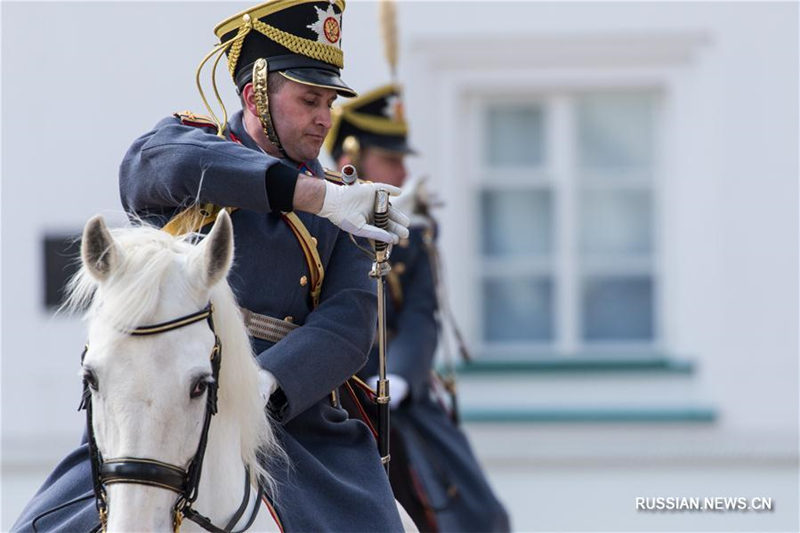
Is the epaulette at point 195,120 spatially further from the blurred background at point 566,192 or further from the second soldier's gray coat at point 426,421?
the blurred background at point 566,192

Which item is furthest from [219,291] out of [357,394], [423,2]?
[423,2]

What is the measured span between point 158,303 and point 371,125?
3290 millimetres

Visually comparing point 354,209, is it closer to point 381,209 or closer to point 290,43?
point 381,209

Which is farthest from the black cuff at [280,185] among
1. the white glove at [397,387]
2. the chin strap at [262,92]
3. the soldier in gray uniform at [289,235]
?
the white glove at [397,387]

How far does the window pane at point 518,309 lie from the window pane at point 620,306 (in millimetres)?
223

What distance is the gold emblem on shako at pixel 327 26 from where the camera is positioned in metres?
3.53

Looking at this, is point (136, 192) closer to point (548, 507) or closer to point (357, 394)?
point (357, 394)

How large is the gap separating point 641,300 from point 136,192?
17.7ft

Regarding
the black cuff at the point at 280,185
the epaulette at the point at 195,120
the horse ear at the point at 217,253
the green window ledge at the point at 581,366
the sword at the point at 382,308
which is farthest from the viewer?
the green window ledge at the point at 581,366

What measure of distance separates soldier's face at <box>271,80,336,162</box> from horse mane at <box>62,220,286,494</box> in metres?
0.45

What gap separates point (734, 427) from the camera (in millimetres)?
8031

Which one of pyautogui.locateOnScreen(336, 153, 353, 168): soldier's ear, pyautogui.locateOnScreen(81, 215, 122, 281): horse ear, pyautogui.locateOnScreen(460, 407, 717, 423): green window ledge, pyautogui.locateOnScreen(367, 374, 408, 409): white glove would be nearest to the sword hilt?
pyautogui.locateOnScreen(81, 215, 122, 281): horse ear

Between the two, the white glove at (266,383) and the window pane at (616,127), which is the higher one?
the window pane at (616,127)

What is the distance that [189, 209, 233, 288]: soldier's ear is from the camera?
2.81 meters
